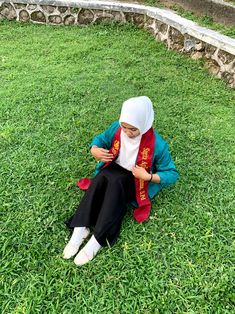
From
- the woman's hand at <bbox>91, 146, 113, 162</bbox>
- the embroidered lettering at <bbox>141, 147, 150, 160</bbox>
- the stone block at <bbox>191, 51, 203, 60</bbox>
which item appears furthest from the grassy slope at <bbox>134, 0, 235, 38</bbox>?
the woman's hand at <bbox>91, 146, 113, 162</bbox>

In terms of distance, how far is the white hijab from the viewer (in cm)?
232

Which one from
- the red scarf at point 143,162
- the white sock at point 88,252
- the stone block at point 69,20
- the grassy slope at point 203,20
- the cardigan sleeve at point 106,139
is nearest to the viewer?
the white sock at point 88,252

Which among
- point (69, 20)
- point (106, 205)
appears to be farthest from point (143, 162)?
point (69, 20)

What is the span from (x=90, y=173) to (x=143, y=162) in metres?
0.71

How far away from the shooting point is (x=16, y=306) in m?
2.14

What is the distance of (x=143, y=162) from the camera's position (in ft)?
8.50

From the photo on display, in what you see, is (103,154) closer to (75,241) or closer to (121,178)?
(121,178)

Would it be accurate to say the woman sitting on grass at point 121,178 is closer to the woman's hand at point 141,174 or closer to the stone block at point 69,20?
Answer: the woman's hand at point 141,174

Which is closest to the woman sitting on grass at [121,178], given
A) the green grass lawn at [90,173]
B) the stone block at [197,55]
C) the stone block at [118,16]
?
Answer: the green grass lawn at [90,173]

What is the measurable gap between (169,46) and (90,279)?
4.30 meters

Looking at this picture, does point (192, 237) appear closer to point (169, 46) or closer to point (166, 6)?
point (169, 46)

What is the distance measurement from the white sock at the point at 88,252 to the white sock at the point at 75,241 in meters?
0.05

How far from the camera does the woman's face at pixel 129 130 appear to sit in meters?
2.39

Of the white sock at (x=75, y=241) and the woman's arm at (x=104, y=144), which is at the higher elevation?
the woman's arm at (x=104, y=144)
